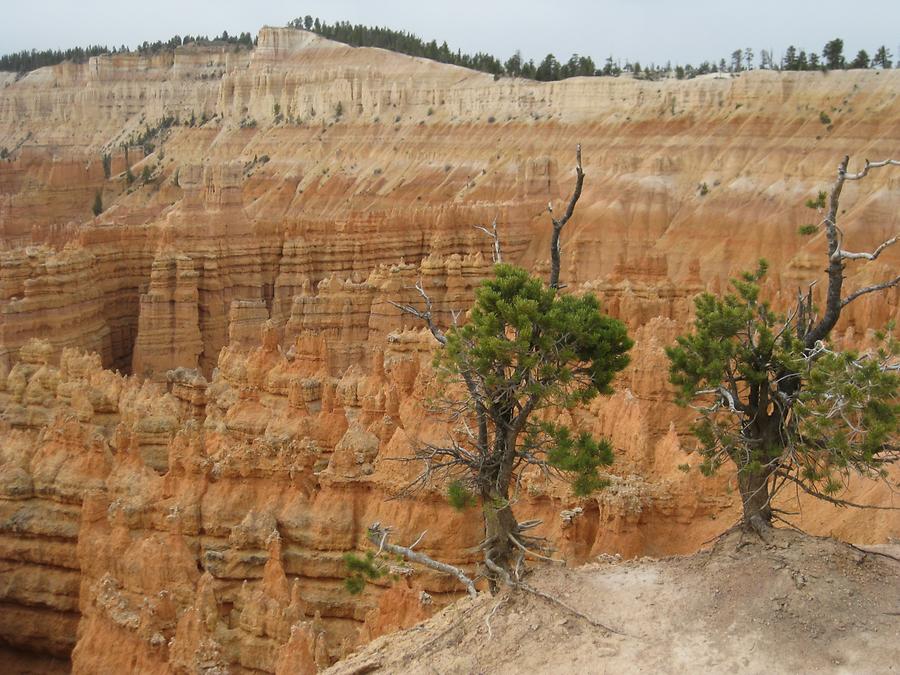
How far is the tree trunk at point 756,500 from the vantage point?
11445 mm

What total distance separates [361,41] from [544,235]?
6172 centimetres

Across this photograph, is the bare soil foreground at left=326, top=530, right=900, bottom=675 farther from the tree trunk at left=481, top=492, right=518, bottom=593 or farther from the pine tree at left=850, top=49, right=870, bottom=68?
the pine tree at left=850, top=49, right=870, bottom=68

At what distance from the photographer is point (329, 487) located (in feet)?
54.8

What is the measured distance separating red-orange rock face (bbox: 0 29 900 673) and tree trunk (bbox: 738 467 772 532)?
86.3 inches

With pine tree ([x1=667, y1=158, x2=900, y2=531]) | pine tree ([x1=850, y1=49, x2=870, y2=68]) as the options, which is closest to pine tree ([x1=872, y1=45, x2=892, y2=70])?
pine tree ([x1=850, y1=49, x2=870, y2=68])

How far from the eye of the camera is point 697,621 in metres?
10.1

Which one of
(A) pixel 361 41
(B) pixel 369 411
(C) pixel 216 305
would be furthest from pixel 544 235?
(A) pixel 361 41

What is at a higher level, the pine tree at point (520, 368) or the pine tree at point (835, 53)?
the pine tree at point (835, 53)

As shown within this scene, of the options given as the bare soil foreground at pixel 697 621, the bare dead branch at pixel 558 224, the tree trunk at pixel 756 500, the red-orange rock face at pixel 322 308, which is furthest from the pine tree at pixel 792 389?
the red-orange rock face at pixel 322 308

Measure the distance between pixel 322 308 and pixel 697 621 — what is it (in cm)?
2773

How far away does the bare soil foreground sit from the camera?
9.46 meters

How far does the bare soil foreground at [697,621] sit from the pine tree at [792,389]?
801 mm

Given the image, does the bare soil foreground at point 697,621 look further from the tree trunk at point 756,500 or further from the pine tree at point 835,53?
the pine tree at point 835,53

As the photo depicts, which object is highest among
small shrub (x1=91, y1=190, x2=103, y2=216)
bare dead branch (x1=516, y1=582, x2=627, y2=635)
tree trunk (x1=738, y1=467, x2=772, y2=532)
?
small shrub (x1=91, y1=190, x2=103, y2=216)
